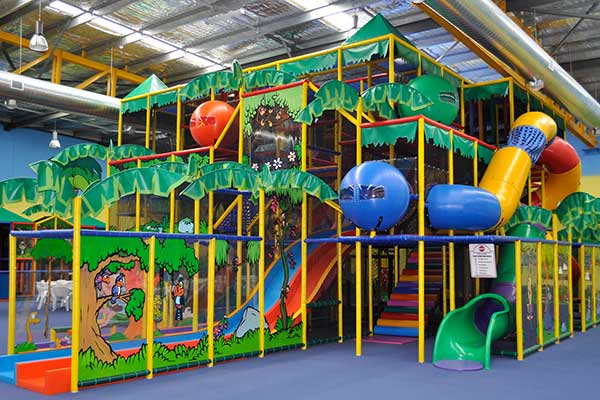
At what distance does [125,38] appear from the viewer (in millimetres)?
14594

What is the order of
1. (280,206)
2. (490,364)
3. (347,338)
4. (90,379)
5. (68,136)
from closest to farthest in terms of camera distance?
1. (90,379)
2. (490,364)
3. (280,206)
4. (347,338)
5. (68,136)

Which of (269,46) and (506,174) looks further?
(269,46)

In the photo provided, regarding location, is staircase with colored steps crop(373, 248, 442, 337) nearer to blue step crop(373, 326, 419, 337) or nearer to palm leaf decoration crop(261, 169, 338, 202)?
blue step crop(373, 326, 419, 337)

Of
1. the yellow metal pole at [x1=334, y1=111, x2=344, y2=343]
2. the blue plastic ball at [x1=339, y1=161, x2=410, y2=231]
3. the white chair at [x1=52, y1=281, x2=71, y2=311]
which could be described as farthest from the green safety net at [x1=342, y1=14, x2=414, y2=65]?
the white chair at [x1=52, y1=281, x2=71, y2=311]

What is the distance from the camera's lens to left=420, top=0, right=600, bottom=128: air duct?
9.14 metres

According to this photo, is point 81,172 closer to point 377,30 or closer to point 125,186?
point 125,186

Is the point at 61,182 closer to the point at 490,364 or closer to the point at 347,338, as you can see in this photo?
the point at 347,338

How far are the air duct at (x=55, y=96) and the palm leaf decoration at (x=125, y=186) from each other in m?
6.00

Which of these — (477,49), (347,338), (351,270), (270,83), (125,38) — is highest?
(125,38)

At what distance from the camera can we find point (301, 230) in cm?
1093

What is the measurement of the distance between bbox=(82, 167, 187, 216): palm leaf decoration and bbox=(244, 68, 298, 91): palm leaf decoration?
321cm

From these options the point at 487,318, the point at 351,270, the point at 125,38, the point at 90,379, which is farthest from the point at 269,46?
the point at 90,379

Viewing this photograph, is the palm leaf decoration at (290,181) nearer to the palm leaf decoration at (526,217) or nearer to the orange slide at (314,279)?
the orange slide at (314,279)

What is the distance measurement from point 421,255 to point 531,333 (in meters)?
2.56
